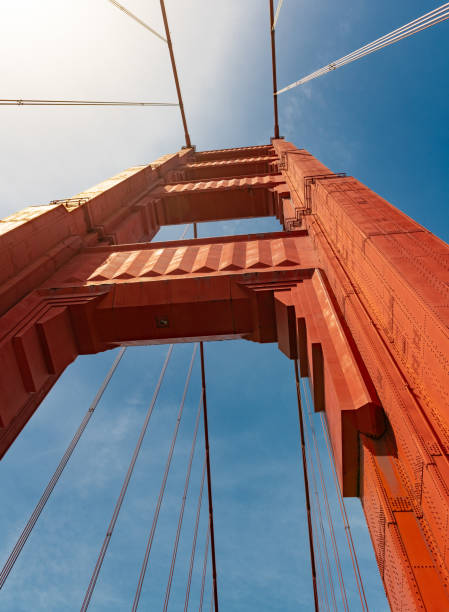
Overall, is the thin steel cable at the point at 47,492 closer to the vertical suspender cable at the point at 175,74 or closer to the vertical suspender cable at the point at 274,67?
the vertical suspender cable at the point at 175,74

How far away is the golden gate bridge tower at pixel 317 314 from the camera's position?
2984 millimetres

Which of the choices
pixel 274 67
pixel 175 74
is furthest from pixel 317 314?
pixel 175 74

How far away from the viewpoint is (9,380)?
5.28 metres

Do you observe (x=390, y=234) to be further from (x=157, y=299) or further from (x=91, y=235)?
(x=91, y=235)

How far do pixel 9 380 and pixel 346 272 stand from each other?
5.11 m

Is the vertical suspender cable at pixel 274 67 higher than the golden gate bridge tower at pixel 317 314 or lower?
higher

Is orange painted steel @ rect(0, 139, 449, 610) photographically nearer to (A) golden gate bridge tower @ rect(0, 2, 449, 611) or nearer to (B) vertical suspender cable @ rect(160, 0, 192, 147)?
(A) golden gate bridge tower @ rect(0, 2, 449, 611)

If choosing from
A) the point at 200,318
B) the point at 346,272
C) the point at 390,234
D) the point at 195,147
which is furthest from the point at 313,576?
the point at 195,147

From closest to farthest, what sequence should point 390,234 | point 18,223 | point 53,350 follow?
point 390,234 → point 53,350 → point 18,223

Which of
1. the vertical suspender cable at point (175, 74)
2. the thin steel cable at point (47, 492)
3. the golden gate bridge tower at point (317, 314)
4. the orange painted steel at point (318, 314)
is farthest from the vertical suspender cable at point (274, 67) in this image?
the thin steel cable at point (47, 492)

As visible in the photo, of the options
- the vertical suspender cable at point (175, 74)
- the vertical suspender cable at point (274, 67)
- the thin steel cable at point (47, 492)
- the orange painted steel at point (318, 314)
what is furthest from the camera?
the vertical suspender cable at point (274, 67)

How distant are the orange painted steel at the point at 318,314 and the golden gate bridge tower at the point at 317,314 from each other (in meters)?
0.02

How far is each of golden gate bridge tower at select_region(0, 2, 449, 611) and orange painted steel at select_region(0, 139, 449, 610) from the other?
2 cm

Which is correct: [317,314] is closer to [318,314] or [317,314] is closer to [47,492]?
[318,314]
